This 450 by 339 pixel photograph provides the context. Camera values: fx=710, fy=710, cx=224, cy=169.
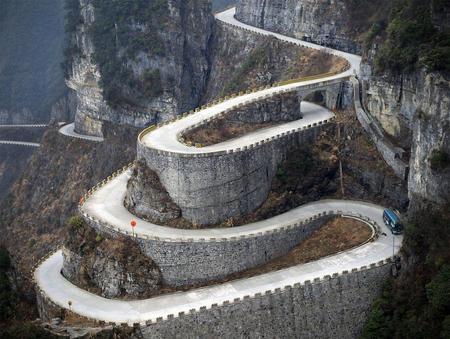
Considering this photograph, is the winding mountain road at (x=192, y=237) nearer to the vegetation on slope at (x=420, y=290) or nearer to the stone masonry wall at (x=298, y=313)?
the stone masonry wall at (x=298, y=313)

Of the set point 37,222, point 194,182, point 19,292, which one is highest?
point 194,182

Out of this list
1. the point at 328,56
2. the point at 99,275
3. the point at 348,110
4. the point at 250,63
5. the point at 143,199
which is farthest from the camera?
the point at 250,63

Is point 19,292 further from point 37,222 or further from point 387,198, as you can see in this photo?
point 37,222

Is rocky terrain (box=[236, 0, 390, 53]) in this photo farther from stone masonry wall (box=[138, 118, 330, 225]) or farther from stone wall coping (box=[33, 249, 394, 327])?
stone wall coping (box=[33, 249, 394, 327])

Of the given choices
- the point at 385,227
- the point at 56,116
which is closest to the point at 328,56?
the point at 385,227

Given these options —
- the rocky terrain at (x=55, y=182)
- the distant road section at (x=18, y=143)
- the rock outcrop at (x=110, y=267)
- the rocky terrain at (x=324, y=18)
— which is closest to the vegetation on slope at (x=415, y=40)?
the rocky terrain at (x=324, y=18)

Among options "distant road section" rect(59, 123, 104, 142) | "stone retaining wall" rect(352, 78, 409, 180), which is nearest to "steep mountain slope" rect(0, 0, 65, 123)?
"distant road section" rect(59, 123, 104, 142)
